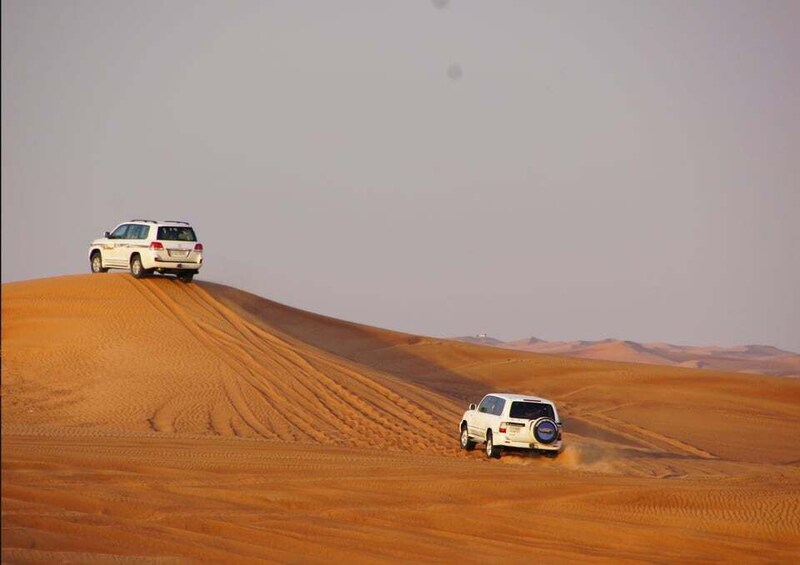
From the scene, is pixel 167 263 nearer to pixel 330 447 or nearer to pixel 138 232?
pixel 138 232

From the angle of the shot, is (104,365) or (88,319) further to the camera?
(88,319)

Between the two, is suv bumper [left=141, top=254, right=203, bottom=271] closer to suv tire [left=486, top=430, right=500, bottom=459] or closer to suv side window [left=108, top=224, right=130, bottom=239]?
suv side window [left=108, top=224, right=130, bottom=239]

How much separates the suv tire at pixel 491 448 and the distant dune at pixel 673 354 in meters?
90.2

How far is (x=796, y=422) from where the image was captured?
42.3 meters

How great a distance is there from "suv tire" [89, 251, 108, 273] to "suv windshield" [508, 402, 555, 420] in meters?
A: 19.1

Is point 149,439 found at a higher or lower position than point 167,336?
lower

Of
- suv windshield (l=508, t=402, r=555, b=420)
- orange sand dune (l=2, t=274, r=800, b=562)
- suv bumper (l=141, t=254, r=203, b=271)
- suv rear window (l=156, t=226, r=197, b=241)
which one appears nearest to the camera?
orange sand dune (l=2, t=274, r=800, b=562)

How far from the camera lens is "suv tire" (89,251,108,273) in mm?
39688

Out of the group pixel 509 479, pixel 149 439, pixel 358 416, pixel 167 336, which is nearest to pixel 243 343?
pixel 167 336

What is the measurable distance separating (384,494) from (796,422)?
29.6 m

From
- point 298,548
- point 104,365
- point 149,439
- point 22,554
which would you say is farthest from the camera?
point 104,365

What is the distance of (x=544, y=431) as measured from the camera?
2558cm

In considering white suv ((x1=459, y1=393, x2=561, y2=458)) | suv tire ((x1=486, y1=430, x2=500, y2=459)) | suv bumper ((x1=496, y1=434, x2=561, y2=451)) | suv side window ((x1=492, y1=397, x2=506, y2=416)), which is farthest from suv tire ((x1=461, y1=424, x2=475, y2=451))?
suv bumper ((x1=496, y1=434, x2=561, y2=451))

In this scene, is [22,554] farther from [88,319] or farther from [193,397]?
[88,319]
